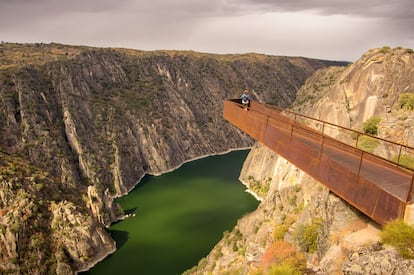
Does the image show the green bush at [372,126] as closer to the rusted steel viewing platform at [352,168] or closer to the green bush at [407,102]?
the green bush at [407,102]

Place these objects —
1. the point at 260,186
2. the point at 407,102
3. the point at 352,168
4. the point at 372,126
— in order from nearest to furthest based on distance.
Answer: the point at 352,168 → the point at 407,102 → the point at 372,126 → the point at 260,186

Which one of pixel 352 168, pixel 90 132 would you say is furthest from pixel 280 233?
pixel 90 132

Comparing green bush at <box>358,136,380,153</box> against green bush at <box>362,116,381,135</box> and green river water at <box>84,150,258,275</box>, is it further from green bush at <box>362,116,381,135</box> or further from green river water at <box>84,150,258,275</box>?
green river water at <box>84,150,258,275</box>

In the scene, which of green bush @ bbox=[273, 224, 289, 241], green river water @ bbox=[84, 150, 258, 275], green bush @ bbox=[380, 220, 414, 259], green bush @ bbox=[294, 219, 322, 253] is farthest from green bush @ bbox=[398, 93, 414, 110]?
green river water @ bbox=[84, 150, 258, 275]

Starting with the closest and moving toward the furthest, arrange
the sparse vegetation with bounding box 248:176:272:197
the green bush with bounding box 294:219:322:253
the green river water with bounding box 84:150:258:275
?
1. the green bush with bounding box 294:219:322:253
2. the green river water with bounding box 84:150:258:275
3. the sparse vegetation with bounding box 248:176:272:197

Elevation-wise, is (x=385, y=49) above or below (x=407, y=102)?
above

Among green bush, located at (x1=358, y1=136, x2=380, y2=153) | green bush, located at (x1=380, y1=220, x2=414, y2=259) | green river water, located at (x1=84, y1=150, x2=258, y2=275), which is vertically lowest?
green river water, located at (x1=84, y1=150, x2=258, y2=275)

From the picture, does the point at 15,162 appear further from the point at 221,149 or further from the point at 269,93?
the point at 269,93

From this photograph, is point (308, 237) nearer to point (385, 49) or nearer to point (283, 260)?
point (283, 260)
